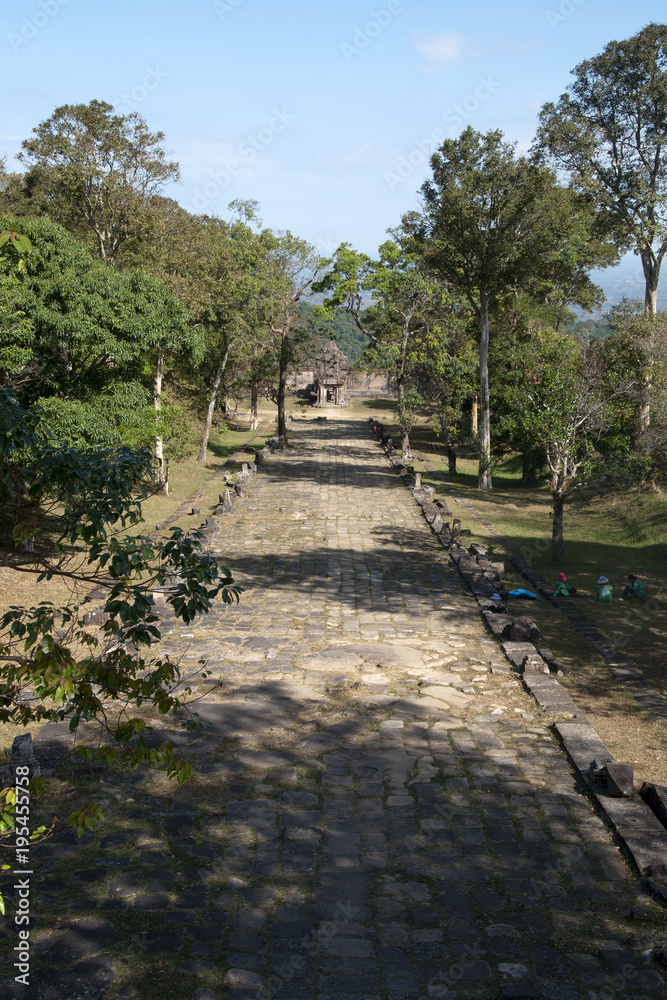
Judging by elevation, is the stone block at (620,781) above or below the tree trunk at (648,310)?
below

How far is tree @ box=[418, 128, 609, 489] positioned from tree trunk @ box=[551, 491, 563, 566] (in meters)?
7.41

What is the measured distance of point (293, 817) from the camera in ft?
19.6

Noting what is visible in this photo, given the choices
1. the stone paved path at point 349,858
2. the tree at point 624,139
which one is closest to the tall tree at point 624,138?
the tree at point 624,139

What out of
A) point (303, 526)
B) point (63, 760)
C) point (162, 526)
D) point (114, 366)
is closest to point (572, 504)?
point (303, 526)

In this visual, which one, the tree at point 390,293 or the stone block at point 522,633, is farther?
the tree at point 390,293

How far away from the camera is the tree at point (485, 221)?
21125 millimetres

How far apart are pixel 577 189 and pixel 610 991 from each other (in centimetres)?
2699

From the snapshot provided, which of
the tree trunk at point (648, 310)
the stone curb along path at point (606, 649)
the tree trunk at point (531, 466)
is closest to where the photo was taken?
the stone curb along path at point (606, 649)

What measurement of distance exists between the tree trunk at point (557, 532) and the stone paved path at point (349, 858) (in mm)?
5869

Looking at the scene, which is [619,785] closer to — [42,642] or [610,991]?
[610,991]

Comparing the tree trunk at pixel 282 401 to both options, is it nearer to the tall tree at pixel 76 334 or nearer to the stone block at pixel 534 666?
the tall tree at pixel 76 334

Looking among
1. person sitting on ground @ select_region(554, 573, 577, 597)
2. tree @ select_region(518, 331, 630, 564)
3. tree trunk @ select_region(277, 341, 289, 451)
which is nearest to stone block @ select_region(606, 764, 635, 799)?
person sitting on ground @ select_region(554, 573, 577, 597)

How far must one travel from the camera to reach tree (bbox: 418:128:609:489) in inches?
832

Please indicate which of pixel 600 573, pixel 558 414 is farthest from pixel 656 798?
pixel 558 414
